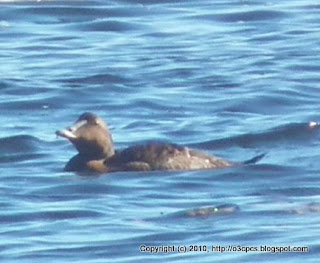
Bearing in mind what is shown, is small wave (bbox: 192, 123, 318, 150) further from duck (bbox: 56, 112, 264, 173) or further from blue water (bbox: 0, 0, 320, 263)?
duck (bbox: 56, 112, 264, 173)

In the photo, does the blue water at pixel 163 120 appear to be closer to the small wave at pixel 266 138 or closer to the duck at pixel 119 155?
the small wave at pixel 266 138

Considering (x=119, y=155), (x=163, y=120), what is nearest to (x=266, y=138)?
(x=163, y=120)

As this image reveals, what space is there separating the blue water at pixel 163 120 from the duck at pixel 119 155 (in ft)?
0.40

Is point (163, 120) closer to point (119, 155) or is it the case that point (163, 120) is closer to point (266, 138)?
point (266, 138)

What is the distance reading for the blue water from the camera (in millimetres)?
15086

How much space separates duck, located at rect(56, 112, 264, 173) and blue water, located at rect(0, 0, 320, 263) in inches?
Answer: 4.8

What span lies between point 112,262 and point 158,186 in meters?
3.21

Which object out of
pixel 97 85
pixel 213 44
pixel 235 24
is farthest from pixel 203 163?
pixel 235 24

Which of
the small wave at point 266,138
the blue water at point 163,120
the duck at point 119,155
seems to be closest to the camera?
the blue water at point 163,120

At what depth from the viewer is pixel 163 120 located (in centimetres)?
2095

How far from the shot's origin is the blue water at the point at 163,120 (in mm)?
15086

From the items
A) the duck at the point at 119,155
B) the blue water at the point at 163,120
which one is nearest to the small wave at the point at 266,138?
the blue water at the point at 163,120

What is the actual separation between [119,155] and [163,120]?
Result: 2.82 metres

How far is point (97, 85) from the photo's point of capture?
76.9ft
